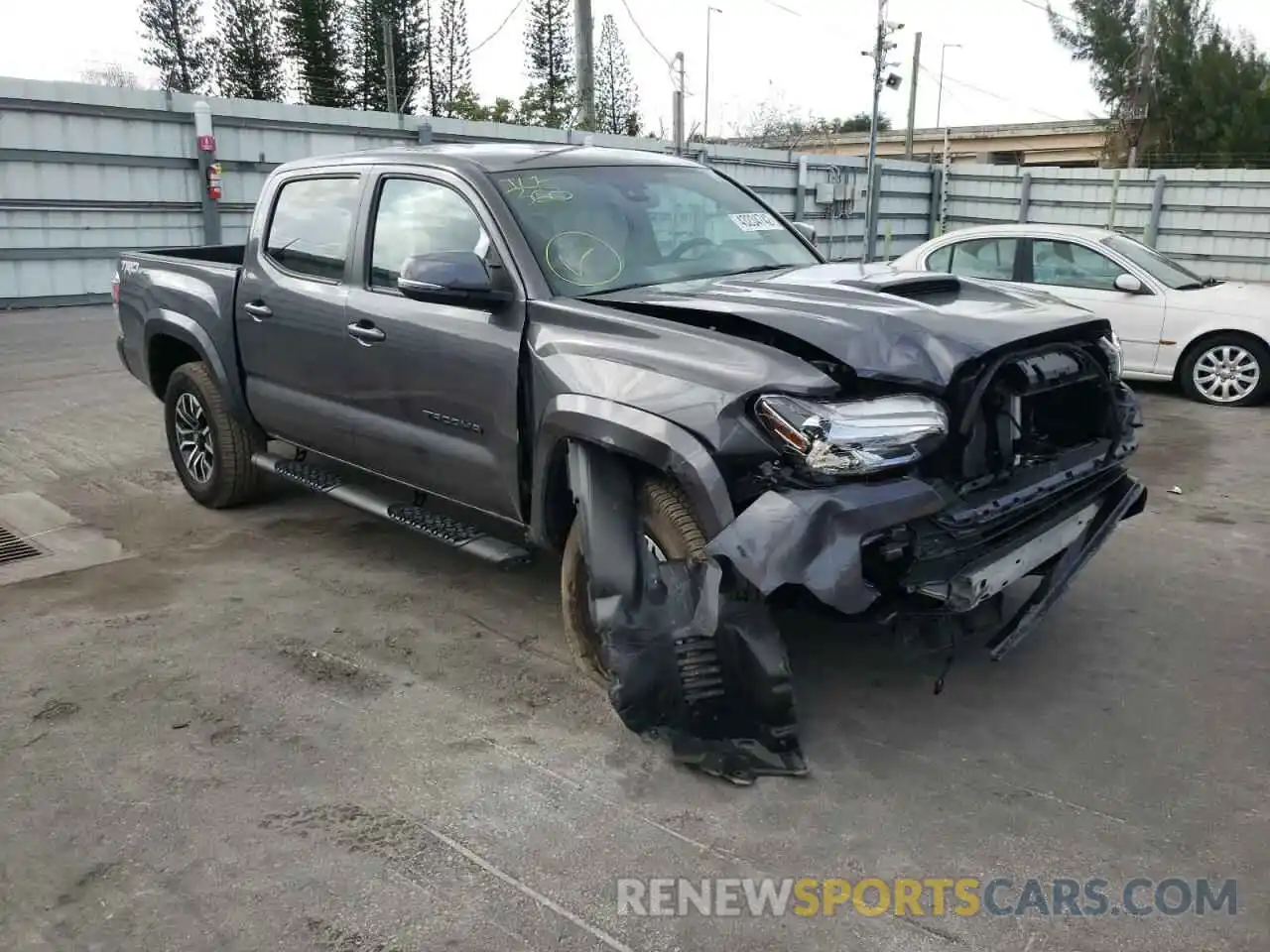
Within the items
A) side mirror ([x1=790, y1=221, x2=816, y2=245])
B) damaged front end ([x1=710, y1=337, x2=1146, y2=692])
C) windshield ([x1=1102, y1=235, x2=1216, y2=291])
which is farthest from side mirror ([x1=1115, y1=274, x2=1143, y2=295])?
damaged front end ([x1=710, y1=337, x2=1146, y2=692])

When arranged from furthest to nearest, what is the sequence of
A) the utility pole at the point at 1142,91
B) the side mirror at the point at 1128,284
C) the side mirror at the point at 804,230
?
1. the utility pole at the point at 1142,91
2. the side mirror at the point at 1128,284
3. the side mirror at the point at 804,230

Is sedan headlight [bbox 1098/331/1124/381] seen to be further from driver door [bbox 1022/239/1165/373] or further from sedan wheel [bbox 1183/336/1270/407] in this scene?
sedan wheel [bbox 1183/336/1270/407]

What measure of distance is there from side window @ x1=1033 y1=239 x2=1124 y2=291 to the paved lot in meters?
4.77

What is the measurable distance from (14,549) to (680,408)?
13.0 feet

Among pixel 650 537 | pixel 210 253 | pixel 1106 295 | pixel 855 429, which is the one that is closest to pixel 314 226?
pixel 210 253

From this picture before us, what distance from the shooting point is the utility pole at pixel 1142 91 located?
37600 millimetres

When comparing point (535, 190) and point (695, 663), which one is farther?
point (535, 190)

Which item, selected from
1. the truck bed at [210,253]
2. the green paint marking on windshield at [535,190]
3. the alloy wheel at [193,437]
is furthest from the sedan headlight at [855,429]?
the truck bed at [210,253]

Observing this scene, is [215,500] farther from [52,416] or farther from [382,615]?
[52,416]

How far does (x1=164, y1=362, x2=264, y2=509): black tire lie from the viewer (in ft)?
18.7

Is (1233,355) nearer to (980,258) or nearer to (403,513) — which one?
(980,258)

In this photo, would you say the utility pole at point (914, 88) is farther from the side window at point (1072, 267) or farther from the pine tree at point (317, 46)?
the side window at point (1072, 267)

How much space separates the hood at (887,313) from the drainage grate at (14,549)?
3.38 meters

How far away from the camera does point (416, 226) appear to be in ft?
14.7
